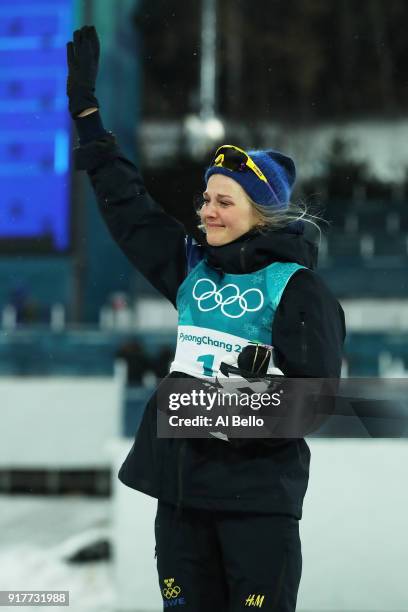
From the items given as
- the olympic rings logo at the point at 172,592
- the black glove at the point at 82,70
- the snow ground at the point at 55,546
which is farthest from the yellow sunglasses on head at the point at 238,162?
the snow ground at the point at 55,546

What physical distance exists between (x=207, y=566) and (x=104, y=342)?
5.28 m

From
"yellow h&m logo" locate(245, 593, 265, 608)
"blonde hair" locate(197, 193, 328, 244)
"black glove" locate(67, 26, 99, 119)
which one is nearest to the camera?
"yellow h&m logo" locate(245, 593, 265, 608)

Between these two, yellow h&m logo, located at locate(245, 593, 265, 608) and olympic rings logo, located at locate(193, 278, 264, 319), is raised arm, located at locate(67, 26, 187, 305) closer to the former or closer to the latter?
olympic rings logo, located at locate(193, 278, 264, 319)

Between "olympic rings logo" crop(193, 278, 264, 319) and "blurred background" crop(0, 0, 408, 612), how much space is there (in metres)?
0.20

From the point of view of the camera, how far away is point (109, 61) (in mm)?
8250

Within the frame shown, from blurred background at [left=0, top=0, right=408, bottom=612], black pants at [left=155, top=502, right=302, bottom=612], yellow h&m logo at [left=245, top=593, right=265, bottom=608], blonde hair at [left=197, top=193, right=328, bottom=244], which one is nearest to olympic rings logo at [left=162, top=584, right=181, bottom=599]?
black pants at [left=155, top=502, right=302, bottom=612]

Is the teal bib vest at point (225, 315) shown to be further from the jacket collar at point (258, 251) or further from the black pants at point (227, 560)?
the black pants at point (227, 560)

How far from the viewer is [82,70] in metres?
1.57

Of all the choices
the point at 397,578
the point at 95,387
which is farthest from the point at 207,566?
the point at 95,387

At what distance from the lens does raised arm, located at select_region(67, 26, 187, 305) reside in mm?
1508

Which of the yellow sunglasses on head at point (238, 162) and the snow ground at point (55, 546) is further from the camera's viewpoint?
the snow ground at point (55, 546)

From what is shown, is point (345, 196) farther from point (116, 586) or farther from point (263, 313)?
point (263, 313)

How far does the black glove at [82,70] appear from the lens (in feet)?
5.11

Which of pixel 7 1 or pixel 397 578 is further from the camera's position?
pixel 7 1
